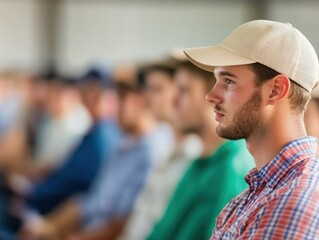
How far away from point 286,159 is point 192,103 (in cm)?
107

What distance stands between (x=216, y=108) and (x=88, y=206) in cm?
221

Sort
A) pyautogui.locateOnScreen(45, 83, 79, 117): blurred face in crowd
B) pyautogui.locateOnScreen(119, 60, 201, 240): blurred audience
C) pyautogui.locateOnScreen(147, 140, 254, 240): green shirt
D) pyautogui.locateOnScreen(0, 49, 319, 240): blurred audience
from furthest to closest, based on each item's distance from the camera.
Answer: pyautogui.locateOnScreen(45, 83, 79, 117): blurred face in crowd
pyautogui.locateOnScreen(119, 60, 201, 240): blurred audience
pyautogui.locateOnScreen(0, 49, 319, 240): blurred audience
pyautogui.locateOnScreen(147, 140, 254, 240): green shirt

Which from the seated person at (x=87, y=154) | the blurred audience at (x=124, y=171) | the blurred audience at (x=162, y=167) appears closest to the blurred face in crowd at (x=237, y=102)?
the blurred audience at (x=162, y=167)

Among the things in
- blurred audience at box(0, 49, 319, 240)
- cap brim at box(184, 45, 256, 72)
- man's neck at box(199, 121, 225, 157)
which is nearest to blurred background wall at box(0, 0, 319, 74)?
blurred audience at box(0, 49, 319, 240)

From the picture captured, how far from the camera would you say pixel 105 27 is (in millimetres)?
7645

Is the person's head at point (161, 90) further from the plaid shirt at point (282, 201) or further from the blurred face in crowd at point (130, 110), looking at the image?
the plaid shirt at point (282, 201)

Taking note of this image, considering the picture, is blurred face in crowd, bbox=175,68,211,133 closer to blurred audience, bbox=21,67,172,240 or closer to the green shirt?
the green shirt

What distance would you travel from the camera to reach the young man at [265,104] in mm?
1335

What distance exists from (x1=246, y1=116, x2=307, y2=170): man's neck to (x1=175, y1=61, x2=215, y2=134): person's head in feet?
3.07

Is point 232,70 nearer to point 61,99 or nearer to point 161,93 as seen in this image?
point 161,93

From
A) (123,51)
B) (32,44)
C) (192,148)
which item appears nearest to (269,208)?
(192,148)

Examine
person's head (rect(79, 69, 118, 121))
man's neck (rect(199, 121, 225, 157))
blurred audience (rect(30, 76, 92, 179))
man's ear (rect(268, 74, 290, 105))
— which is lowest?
blurred audience (rect(30, 76, 92, 179))

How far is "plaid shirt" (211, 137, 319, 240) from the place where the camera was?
1222 mm

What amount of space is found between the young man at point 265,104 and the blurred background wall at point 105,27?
506cm
